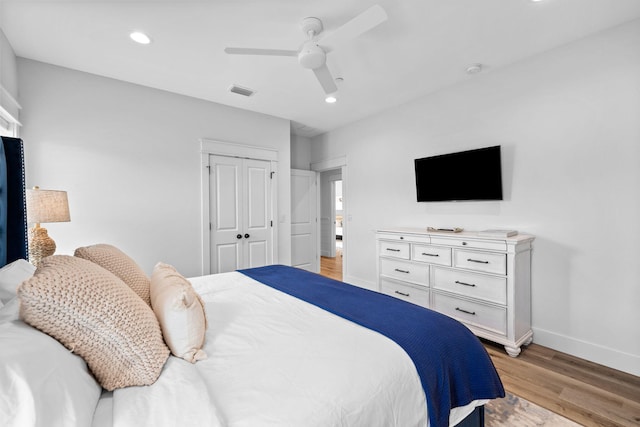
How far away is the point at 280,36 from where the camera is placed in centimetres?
227

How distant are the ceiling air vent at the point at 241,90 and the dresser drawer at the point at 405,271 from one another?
261 centimetres

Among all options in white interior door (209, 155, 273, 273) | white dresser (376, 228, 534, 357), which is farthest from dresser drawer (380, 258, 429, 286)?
white interior door (209, 155, 273, 273)

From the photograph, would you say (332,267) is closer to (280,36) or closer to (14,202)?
(280,36)

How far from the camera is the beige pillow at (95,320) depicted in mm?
772

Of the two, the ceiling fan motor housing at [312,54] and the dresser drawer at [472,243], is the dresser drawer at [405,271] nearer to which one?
the dresser drawer at [472,243]

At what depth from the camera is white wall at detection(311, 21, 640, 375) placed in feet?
7.21

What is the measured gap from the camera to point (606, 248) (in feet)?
7.49

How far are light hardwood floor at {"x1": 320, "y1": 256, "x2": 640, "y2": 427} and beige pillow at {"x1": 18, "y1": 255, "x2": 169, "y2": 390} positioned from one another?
232cm

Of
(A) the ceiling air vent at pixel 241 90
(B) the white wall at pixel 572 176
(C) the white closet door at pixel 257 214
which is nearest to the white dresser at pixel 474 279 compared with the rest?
(B) the white wall at pixel 572 176

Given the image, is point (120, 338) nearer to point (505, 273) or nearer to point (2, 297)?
point (2, 297)

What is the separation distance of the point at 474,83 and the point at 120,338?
3.71 meters

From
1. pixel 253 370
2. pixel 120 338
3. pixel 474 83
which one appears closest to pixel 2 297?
pixel 120 338

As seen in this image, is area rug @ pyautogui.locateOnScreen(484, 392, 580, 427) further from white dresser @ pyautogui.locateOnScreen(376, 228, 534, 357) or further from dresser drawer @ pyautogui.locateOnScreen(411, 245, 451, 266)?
dresser drawer @ pyautogui.locateOnScreen(411, 245, 451, 266)

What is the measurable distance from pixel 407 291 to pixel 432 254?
0.57 metres
